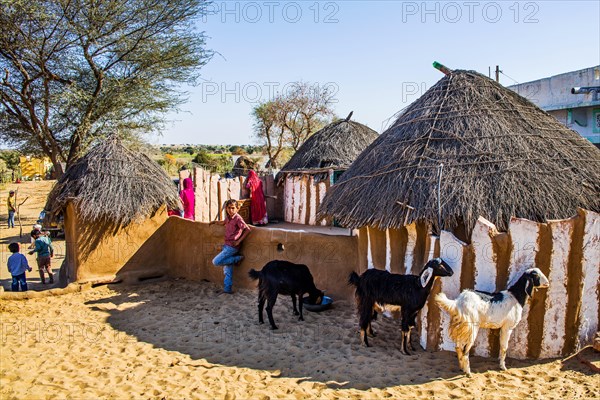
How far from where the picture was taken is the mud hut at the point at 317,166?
52.0 ft

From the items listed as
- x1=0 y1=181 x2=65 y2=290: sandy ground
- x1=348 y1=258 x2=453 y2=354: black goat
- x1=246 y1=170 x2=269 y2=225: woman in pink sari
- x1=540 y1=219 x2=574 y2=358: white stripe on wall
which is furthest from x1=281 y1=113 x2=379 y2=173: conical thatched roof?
x1=540 y1=219 x2=574 y2=358: white stripe on wall

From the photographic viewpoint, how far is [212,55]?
1797 centimetres

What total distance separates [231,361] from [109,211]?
4.51 metres

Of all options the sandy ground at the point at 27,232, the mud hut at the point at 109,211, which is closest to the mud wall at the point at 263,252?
the mud hut at the point at 109,211

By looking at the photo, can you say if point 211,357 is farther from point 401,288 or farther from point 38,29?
point 38,29

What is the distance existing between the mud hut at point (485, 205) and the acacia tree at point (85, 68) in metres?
11.6

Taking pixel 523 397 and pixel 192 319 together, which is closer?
pixel 523 397

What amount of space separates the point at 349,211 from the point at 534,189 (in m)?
2.30

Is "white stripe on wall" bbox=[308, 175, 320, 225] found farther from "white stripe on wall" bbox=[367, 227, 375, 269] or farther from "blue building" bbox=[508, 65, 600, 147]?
"blue building" bbox=[508, 65, 600, 147]

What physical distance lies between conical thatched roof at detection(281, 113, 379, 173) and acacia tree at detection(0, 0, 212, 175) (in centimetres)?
542

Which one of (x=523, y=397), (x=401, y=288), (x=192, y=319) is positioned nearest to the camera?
(x=523, y=397)

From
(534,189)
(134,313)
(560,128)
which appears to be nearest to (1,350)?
(134,313)

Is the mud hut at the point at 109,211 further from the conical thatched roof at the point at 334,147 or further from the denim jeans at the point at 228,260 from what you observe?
the conical thatched roof at the point at 334,147

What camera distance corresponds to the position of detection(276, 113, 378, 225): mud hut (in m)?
15.8
